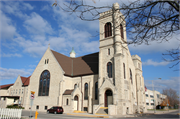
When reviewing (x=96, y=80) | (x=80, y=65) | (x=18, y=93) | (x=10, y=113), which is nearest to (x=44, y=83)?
(x=80, y=65)

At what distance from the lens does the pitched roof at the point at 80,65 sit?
35781 millimetres

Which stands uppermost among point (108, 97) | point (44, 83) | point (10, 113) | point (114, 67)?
point (114, 67)

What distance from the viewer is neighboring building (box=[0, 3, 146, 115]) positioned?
1110 inches

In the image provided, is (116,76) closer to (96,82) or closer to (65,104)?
(96,82)

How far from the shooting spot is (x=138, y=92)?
3738 centimetres

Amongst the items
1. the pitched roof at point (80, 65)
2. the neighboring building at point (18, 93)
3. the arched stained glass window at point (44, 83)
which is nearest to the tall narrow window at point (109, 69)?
the pitched roof at point (80, 65)

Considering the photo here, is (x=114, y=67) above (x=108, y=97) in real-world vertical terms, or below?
above

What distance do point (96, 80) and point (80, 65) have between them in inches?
329

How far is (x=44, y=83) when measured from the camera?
Result: 3828 centimetres

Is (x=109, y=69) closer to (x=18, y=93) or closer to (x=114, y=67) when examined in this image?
(x=114, y=67)

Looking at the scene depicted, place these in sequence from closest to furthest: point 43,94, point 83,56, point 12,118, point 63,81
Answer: point 12,118 → point 63,81 → point 43,94 → point 83,56

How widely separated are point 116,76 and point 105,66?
3745 mm

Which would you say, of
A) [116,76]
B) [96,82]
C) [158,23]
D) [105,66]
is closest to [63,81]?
[96,82]

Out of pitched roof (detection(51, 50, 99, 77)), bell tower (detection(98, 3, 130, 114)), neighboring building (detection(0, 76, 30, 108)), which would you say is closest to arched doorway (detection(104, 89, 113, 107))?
bell tower (detection(98, 3, 130, 114))
